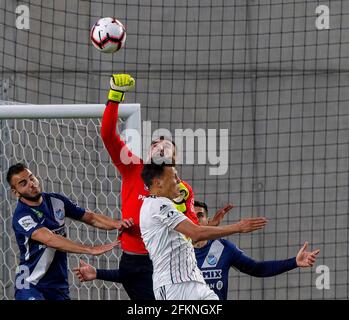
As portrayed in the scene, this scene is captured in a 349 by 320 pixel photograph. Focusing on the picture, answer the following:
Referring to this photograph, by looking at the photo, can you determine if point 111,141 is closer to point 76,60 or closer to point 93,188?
point 93,188

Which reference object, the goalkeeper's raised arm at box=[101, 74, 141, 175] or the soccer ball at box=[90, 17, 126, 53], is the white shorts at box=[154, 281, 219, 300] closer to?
the goalkeeper's raised arm at box=[101, 74, 141, 175]

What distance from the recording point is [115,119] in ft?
25.5

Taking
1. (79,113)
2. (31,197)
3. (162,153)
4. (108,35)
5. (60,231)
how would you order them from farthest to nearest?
1. (79,113)
2. (60,231)
3. (31,197)
4. (108,35)
5. (162,153)

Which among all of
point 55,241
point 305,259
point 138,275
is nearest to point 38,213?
point 55,241

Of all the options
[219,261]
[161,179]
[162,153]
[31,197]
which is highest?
[162,153]

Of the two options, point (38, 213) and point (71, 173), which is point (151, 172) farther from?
point (71, 173)

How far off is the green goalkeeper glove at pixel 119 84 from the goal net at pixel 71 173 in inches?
76.0

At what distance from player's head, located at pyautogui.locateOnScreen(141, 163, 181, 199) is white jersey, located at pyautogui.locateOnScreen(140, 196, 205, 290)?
0.15 feet

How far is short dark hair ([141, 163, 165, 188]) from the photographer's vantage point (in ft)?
23.4

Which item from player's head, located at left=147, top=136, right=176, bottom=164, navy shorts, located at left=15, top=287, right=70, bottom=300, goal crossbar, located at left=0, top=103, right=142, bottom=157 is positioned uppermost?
goal crossbar, located at left=0, top=103, right=142, bottom=157

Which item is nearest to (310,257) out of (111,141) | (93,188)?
(111,141)

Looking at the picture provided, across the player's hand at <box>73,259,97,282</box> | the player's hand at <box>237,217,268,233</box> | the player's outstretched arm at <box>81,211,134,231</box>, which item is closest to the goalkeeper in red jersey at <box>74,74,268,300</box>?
the player's hand at <box>73,259,97,282</box>

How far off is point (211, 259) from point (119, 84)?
1.50m

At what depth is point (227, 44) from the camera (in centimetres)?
1184
